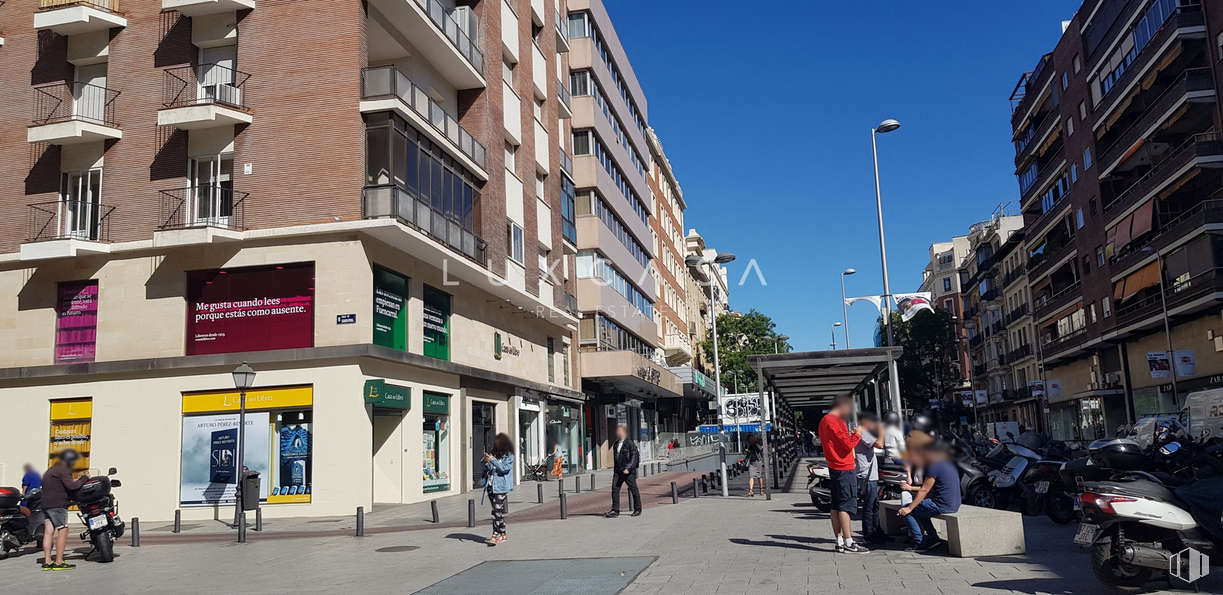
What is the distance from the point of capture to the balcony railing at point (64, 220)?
23.1 m

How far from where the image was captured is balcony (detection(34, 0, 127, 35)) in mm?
22812

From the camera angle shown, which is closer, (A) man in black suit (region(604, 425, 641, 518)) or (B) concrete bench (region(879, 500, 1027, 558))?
(B) concrete bench (region(879, 500, 1027, 558))

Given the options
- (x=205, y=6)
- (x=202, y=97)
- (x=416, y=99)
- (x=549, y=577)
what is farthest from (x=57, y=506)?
(x=416, y=99)

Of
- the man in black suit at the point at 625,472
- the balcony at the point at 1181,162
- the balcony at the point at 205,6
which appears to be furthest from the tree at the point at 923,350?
the balcony at the point at 205,6

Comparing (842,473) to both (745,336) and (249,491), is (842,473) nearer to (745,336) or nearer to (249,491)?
(249,491)

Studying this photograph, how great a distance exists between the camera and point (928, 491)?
33.9 ft

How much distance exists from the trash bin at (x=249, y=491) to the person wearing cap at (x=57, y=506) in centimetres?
507

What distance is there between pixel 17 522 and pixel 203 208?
9.70 metres

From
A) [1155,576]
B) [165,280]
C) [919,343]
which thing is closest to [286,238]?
[165,280]

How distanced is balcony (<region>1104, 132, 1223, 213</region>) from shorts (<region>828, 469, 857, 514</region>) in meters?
36.3

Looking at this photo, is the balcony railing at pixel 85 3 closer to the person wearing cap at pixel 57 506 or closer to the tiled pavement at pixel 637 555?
the tiled pavement at pixel 637 555

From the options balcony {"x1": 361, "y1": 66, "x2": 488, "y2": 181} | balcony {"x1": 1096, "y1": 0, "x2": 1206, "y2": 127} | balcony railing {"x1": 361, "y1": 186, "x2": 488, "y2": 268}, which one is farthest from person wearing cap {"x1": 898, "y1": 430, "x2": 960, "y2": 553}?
balcony {"x1": 1096, "y1": 0, "x2": 1206, "y2": 127}

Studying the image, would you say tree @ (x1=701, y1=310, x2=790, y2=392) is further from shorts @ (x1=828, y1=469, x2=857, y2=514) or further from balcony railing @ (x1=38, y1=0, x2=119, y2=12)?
shorts @ (x1=828, y1=469, x2=857, y2=514)

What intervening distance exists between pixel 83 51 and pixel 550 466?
20090 mm
